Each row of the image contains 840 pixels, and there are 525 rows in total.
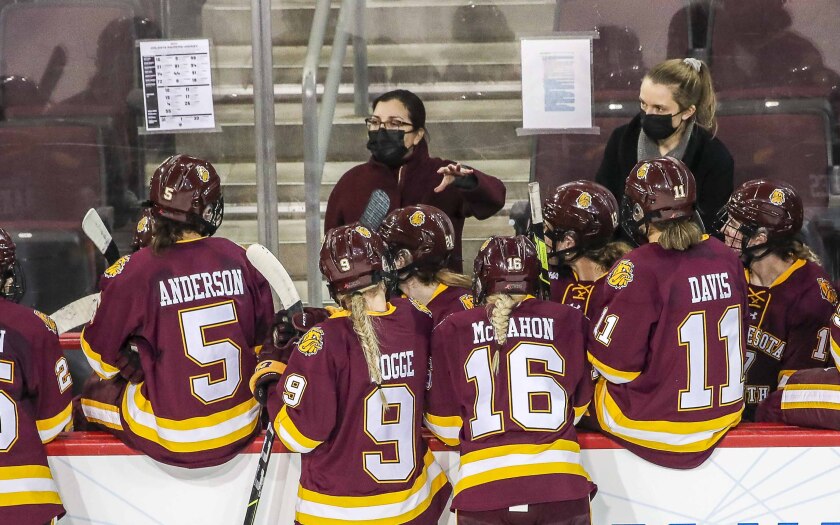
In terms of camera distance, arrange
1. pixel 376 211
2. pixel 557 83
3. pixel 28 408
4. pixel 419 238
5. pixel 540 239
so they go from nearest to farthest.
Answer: pixel 28 408
pixel 419 238
pixel 540 239
pixel 376 211
pixel 557 83

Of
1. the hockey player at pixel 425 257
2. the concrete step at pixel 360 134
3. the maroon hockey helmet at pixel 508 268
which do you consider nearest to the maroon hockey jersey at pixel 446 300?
the hockey player at pixel 425 257

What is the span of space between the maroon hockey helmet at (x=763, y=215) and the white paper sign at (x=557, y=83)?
1.26 m

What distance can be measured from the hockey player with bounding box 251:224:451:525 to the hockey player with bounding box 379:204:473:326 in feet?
1.10

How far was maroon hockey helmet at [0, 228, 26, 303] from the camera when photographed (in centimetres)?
285

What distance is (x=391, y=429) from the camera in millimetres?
2607

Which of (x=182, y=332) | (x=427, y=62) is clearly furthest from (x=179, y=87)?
(x=182, y=332)

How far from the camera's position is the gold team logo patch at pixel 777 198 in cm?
317

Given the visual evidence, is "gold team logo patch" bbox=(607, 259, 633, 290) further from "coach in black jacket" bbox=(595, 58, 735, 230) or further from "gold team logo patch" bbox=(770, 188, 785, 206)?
"coach in black jacket" bbox=(595, 58, 735, 230)

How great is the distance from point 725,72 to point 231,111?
6.48 ft

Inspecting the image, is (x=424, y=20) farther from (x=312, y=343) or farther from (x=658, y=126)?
(x=312, y=343)

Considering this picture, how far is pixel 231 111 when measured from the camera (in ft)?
14.2

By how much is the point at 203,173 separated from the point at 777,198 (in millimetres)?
1585

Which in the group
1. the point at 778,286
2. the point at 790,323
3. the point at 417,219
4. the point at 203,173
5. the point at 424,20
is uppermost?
the point at 424,20

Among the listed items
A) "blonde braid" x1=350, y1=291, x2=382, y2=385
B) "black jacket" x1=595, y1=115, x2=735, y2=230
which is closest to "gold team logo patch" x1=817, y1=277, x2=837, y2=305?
"black jacket" x1=595, y1=115, x2=735, y2=230
